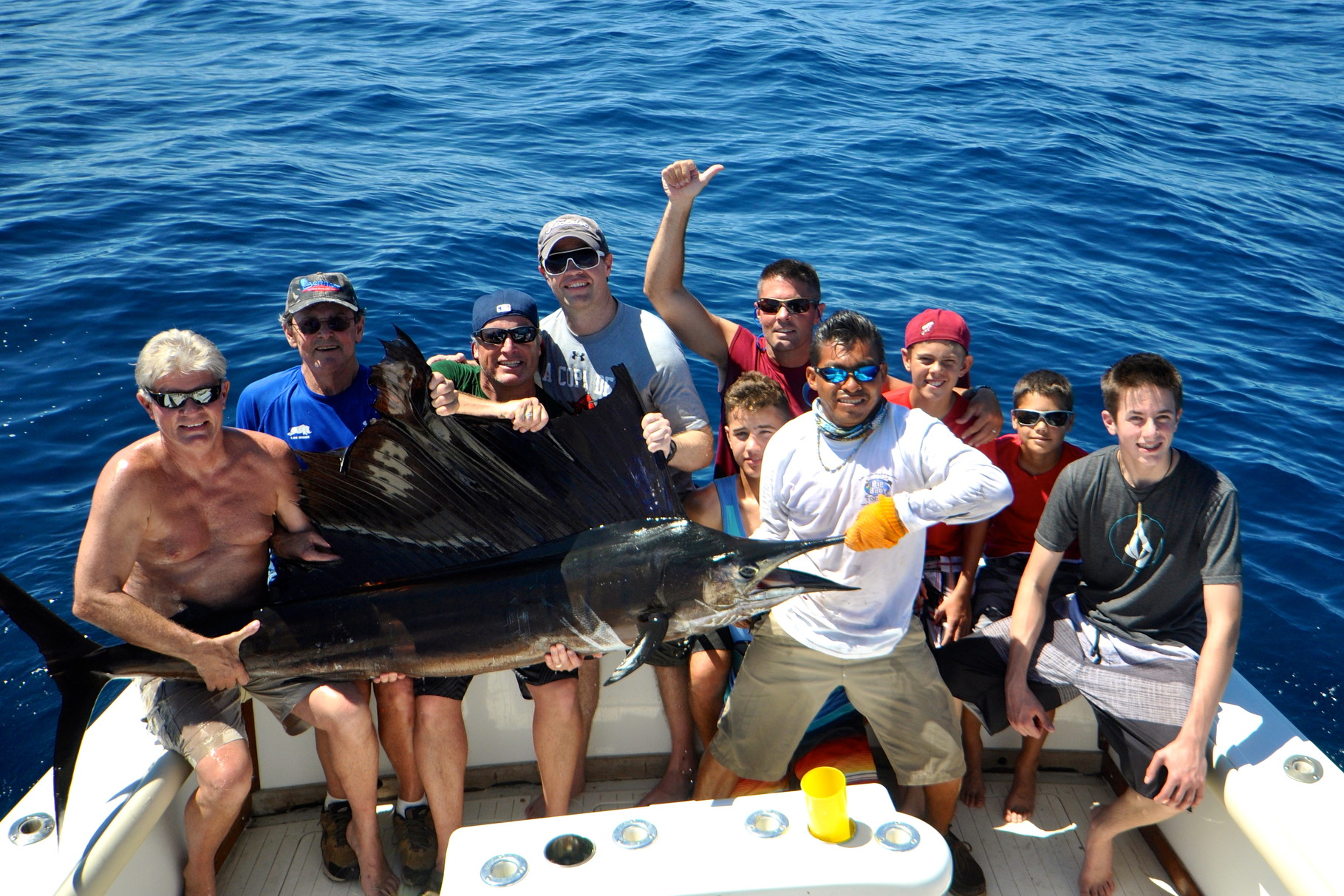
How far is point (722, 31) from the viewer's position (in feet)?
42.9

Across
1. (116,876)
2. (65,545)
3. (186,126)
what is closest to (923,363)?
(116,876)

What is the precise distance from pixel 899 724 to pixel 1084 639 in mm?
538

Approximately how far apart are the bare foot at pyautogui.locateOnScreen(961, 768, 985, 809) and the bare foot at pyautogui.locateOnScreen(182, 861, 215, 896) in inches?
75.8

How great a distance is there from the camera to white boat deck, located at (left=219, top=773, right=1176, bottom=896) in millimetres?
2547

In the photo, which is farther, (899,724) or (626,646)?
(899,724)

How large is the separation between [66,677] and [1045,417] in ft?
7.99

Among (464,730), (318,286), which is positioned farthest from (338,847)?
(318,286)

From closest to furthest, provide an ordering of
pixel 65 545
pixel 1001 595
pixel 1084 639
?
pixel 1084 639 < pixel 1001 595 < pixel 65 545

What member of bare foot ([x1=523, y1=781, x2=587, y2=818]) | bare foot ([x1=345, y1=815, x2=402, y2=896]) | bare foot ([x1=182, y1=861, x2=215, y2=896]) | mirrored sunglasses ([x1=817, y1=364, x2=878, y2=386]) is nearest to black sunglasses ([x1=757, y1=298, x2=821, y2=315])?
mirrored sunglasses ([x1=817, y1=364, x2=878, y2=386])

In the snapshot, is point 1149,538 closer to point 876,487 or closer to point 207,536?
point 876,487

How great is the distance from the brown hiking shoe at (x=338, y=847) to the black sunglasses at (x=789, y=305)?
1.80 m

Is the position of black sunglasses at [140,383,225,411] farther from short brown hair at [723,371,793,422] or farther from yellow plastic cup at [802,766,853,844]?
yellow plastic cup at [802,766,853,844]

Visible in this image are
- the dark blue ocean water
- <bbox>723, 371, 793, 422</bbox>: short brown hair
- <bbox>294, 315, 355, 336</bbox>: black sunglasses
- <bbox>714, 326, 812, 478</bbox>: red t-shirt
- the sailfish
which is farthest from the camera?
the dark blue ocean water

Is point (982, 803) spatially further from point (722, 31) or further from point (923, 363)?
point (722, 31)
